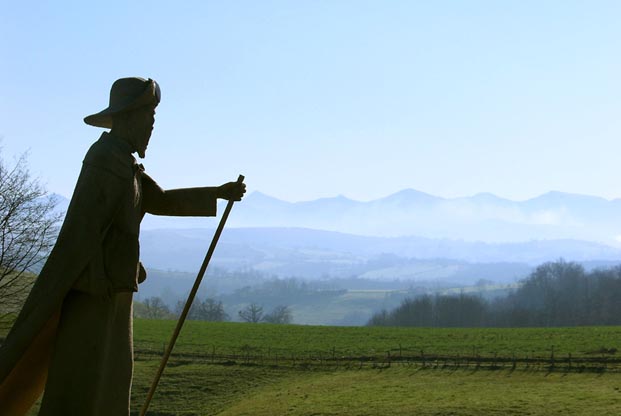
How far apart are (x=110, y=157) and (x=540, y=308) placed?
12231cm

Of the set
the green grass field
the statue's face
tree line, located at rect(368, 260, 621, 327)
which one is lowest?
the green grass field

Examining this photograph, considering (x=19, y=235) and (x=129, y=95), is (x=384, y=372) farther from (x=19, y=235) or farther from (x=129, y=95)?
(x=129, y=95)

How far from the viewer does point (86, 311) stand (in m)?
6.81

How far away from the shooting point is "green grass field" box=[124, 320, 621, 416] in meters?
35.3

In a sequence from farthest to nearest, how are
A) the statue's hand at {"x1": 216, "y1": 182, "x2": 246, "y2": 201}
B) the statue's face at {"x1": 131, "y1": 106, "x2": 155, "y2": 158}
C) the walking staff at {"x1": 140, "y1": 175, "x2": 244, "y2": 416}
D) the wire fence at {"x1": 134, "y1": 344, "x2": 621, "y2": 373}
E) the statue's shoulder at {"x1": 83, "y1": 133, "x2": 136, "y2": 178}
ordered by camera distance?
the wire fence at {"x1": 134, "y1": 344, "x2": 621, "y2": 373} < the statue's hand at {"x1": 216, "y1": 182, "x2": 246, "y2": 201} < the walking staff at {"x1": 140, "y1": 175, "x2": 244, "y2": 416} < the statue's face at {"x1": 131, "y1": 106, "x2": 155, "y2": 158} < the statue's shoulder at {"x1": 83, "y1": 133, "x2": 136, "y2": 178}

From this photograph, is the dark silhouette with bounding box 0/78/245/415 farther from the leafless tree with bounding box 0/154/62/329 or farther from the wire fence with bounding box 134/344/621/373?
the wire fence with bounding box 134/344/621/373

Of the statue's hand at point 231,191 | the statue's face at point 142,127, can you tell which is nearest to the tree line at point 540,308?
the statue's hand at point 231,191

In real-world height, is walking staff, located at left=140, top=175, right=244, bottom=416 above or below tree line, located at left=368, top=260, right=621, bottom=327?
below

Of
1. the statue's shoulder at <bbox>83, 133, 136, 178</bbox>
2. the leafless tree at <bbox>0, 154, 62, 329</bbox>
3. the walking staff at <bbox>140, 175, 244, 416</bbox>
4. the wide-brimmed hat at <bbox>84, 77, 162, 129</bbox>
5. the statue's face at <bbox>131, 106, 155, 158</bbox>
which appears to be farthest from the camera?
the leafless tree at <bbox>0, 154, 62, 329</bbox>

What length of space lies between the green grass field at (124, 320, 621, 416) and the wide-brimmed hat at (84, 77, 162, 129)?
92.6ft

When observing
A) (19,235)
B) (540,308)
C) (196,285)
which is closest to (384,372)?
(19,235)

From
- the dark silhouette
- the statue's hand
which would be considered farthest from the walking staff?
the dark silhouette

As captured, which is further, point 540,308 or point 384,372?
point 540,308

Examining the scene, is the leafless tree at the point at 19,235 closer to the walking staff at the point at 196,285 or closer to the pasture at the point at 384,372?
the pasture at the point at 384,372
